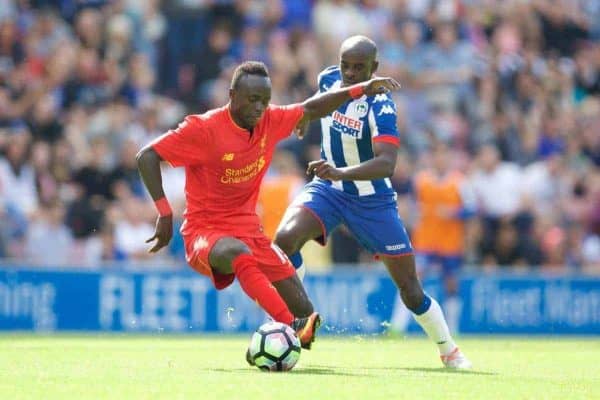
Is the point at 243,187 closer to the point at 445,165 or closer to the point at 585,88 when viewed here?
the point at 445,165

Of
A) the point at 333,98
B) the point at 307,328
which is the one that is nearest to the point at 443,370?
the point at 307,328

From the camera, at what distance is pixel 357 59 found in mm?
→ 11031

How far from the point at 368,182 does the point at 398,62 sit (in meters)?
9.74

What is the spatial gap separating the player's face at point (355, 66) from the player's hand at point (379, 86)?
554 millimetres

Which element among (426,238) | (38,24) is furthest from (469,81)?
(38,24)

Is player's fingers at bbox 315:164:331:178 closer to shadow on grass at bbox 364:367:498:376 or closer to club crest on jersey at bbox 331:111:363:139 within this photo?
club crest on jersey at bbox 331:111:363:139

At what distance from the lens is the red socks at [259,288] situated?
32.4 feet

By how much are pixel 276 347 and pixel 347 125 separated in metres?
2.54

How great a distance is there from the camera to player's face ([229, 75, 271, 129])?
9969 mm

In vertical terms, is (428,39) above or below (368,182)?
above

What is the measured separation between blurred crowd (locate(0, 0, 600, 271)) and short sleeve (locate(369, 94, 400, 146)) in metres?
6.84

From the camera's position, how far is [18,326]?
17.4 m

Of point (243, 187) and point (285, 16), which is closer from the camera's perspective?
point (243, 187)

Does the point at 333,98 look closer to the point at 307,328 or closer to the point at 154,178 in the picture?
the point at 154,178
